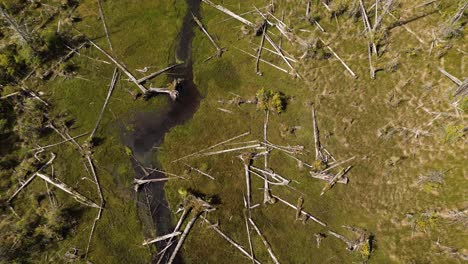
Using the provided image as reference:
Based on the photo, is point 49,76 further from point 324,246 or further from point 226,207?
point 324,246

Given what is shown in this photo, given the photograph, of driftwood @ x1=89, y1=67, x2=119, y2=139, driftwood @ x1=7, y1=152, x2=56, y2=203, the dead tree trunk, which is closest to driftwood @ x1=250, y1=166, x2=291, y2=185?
the dead tree trunk

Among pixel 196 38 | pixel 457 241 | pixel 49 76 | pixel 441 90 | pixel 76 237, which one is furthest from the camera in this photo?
pixel 196 38

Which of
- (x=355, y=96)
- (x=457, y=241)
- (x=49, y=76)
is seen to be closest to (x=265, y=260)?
(x=457, y=241)

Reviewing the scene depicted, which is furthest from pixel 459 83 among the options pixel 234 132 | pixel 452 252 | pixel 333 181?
pixel 234 132

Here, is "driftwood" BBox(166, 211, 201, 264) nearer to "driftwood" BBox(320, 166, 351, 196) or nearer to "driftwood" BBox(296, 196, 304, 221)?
"driftwood" BBox(296, 196, 304, 221)

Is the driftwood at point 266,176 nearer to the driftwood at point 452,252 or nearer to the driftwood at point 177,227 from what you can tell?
the driftwood at point 177,227

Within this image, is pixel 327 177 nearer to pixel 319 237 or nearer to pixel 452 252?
pixel 319 237
